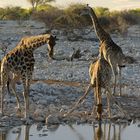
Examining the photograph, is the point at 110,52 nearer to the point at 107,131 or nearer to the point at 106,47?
the point at 106,47

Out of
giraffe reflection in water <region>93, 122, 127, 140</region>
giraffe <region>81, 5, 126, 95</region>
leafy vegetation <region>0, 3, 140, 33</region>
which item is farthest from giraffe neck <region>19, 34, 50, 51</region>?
leafy vegetation <region>0, 3, 140, 33</region>

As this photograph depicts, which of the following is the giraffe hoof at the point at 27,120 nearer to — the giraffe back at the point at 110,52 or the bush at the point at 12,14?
the giraffe back at the point at 110,52

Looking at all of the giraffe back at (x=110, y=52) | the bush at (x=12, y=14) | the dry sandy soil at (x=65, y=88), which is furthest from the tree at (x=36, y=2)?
the giraffe back at (x=110, y=52)

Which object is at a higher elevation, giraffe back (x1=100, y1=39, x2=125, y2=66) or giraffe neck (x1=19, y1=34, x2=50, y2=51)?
giraffe neck (x1=19, y1=34, x2=50, y2=51)

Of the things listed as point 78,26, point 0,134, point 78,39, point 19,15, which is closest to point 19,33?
point 78,26

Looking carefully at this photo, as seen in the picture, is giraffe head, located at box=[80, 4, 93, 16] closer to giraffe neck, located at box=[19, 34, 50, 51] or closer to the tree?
giraffe neck, located at box=[19, 34, 50, 51]

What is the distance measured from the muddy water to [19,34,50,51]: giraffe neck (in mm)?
1655

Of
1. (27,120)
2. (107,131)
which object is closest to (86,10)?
(27,120)

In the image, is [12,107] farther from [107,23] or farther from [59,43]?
[107,23]

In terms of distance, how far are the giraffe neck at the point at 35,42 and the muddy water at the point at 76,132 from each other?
165 centimetres

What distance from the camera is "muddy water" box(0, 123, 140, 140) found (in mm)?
11609

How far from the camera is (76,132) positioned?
12.2m

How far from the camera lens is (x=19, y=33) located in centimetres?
4091

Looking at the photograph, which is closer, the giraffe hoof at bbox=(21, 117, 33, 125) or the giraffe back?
the giraffe hoof at bbox=(21, 117, 33, 125)
